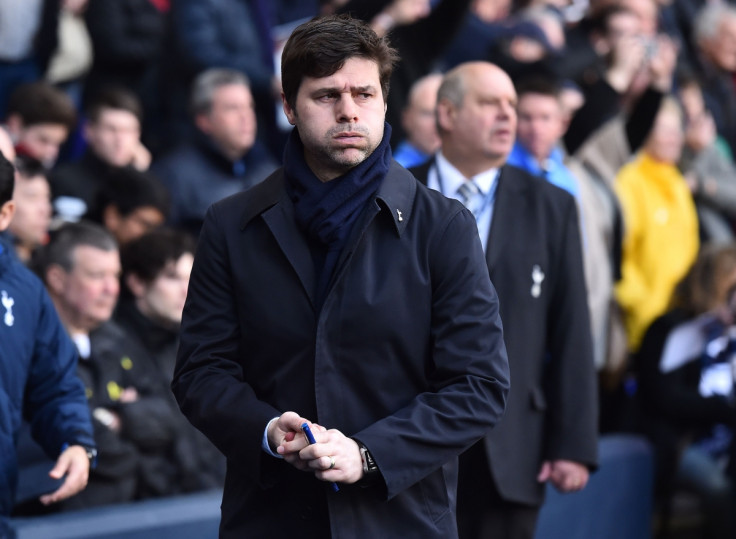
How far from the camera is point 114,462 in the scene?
5.71m

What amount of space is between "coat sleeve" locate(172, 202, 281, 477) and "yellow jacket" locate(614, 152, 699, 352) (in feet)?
17.6

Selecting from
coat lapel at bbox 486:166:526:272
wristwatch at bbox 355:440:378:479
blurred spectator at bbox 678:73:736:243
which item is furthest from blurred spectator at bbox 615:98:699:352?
wristwatch at bbox 355:440:378:479

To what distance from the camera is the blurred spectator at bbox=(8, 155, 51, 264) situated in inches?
253

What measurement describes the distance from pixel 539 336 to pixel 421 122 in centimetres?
262

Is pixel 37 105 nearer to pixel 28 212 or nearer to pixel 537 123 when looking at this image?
pixel 28 212

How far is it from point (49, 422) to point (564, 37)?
23.1 ft

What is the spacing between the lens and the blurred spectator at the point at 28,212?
6.44m

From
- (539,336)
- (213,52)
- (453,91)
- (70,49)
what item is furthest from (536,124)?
(70,49)

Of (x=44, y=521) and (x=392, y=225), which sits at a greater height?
(x=392, y=225)

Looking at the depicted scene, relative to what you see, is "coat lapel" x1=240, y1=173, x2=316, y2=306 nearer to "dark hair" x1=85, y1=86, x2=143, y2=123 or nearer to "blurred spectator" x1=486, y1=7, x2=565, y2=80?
"dark hair" x1=85, y1=86, x2=143, y2=123

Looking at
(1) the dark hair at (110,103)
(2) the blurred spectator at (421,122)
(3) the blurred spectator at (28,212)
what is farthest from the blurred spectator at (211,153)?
(3) the blurred spectator at (28,212)

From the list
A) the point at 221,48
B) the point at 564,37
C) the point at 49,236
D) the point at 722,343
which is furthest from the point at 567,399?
the point at 564,37

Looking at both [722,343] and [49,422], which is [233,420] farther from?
[722,343]

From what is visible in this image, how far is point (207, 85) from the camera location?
833cm
